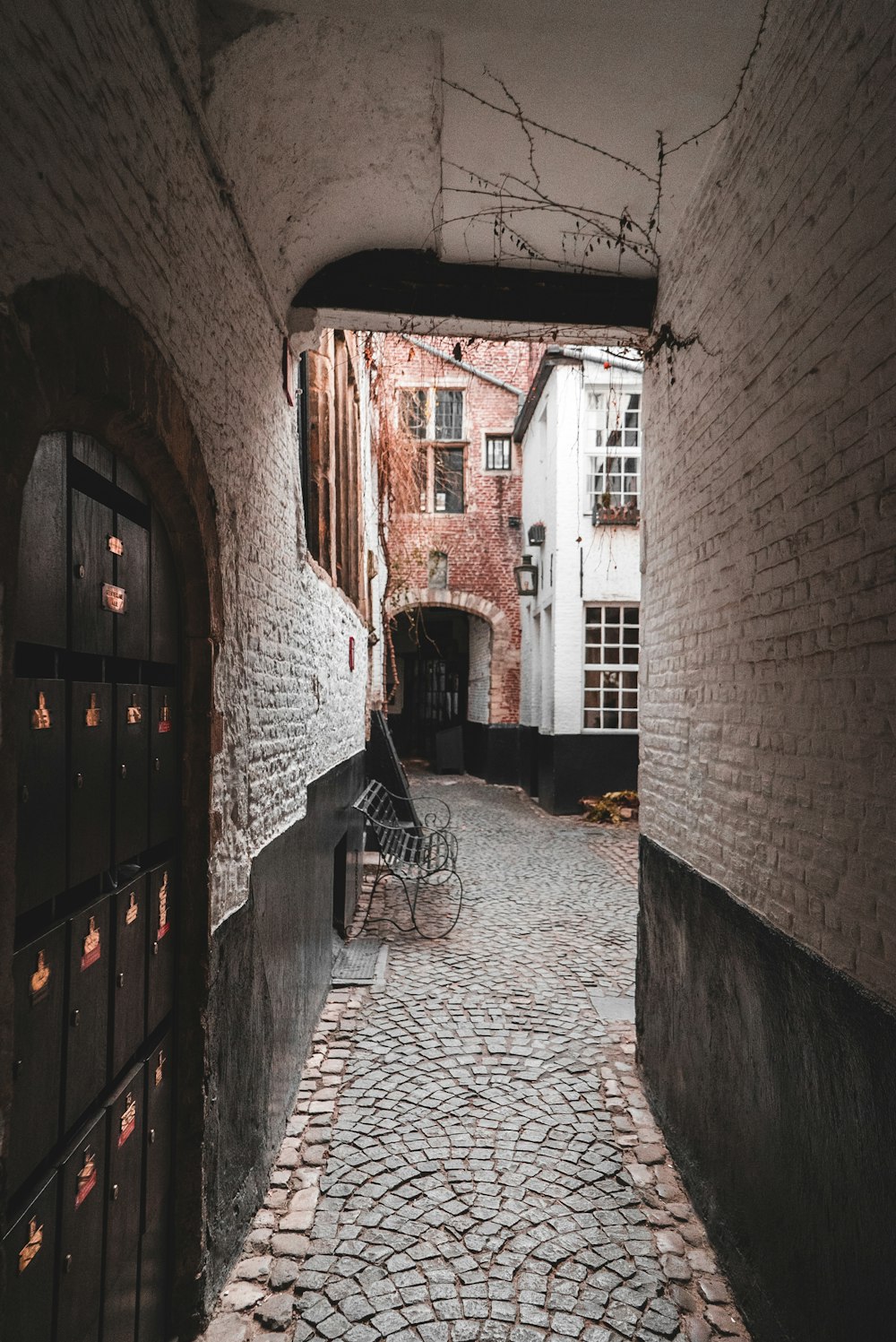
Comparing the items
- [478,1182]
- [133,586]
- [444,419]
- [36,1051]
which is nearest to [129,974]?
[36,1051]

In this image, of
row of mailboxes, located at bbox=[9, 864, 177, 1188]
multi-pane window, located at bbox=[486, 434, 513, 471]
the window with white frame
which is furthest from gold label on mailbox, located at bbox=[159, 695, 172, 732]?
multi-pane window, located at bbox=[486, 434, 513, 471]

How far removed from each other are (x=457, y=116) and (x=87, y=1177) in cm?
336

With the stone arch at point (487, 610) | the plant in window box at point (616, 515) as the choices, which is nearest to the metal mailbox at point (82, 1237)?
the plant in window box at point (616, 515)

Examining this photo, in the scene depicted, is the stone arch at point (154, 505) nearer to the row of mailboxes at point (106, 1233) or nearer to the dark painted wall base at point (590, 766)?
the row of mailboxes at point (106, 1233)

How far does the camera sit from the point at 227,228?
8.61ft

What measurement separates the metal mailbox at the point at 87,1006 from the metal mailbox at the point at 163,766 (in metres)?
0.39

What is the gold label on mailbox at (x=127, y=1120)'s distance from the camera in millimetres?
1929

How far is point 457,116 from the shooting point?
9.14ft

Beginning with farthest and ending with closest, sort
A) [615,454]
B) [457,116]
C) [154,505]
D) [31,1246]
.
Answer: [615,454]
[457,116]
[154,505]
[31,1246]

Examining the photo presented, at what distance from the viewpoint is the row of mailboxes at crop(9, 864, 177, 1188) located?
1.44 meters

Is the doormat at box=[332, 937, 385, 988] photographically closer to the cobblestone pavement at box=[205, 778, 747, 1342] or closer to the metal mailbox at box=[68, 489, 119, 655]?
the cobblestone pavement at box=[205, 778, 747, 1342]

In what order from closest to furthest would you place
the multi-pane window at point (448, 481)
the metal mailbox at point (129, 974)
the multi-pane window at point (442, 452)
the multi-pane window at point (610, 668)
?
the metal mailbox at point (129, 974) → the multi-pane window at point (610, 668) → the multi-pane window at point (442, 452) → the multi-pane window at point (448, 481)

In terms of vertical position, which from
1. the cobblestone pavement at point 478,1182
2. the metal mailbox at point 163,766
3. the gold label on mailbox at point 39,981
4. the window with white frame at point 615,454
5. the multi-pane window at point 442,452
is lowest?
the cobblestone pavement at point 478,1182

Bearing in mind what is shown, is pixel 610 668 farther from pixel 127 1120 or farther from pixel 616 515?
pixel 127 1120
